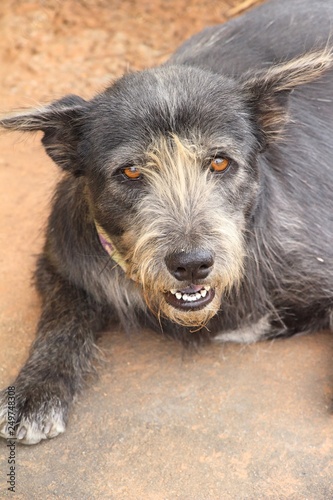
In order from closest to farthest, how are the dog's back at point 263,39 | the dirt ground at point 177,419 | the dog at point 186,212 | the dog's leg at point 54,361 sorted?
the dirt ground at point 177,419 → the dog at point 186,212 → the dog's leg at point 54,361 → the dog's back at point 263,39

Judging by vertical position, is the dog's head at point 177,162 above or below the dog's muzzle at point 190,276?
above

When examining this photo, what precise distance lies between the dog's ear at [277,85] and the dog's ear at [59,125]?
2.78ft

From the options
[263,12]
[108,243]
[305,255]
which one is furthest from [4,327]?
[263,12]

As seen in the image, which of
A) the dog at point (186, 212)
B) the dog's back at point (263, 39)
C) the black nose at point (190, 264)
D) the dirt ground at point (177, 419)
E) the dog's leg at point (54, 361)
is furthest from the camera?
the dog's back at point (263, 39)

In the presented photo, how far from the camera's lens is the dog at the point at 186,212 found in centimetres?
370

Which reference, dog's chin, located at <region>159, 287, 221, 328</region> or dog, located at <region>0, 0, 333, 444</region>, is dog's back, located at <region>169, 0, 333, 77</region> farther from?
dog's chin, located at <region>159, 287, 221, 328</region>

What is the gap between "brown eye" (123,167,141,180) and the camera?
378cm

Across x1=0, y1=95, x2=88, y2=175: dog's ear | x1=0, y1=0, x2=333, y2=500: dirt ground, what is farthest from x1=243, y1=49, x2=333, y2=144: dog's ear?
x1=0, y1=0, x2=333, y2=500: dirt ground

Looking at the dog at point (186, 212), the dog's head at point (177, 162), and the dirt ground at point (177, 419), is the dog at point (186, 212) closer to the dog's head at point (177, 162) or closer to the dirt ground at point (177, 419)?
the dog's head at point (177, 162)

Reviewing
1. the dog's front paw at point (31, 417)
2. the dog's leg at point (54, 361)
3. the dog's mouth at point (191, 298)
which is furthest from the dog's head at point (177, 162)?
the dog's front paw at point (31, 417)

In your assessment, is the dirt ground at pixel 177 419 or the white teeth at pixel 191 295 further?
the white teeth at pixel 191 295

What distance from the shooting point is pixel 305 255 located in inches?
171

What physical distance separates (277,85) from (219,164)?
51 cm

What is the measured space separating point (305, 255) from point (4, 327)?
1.77 meters
